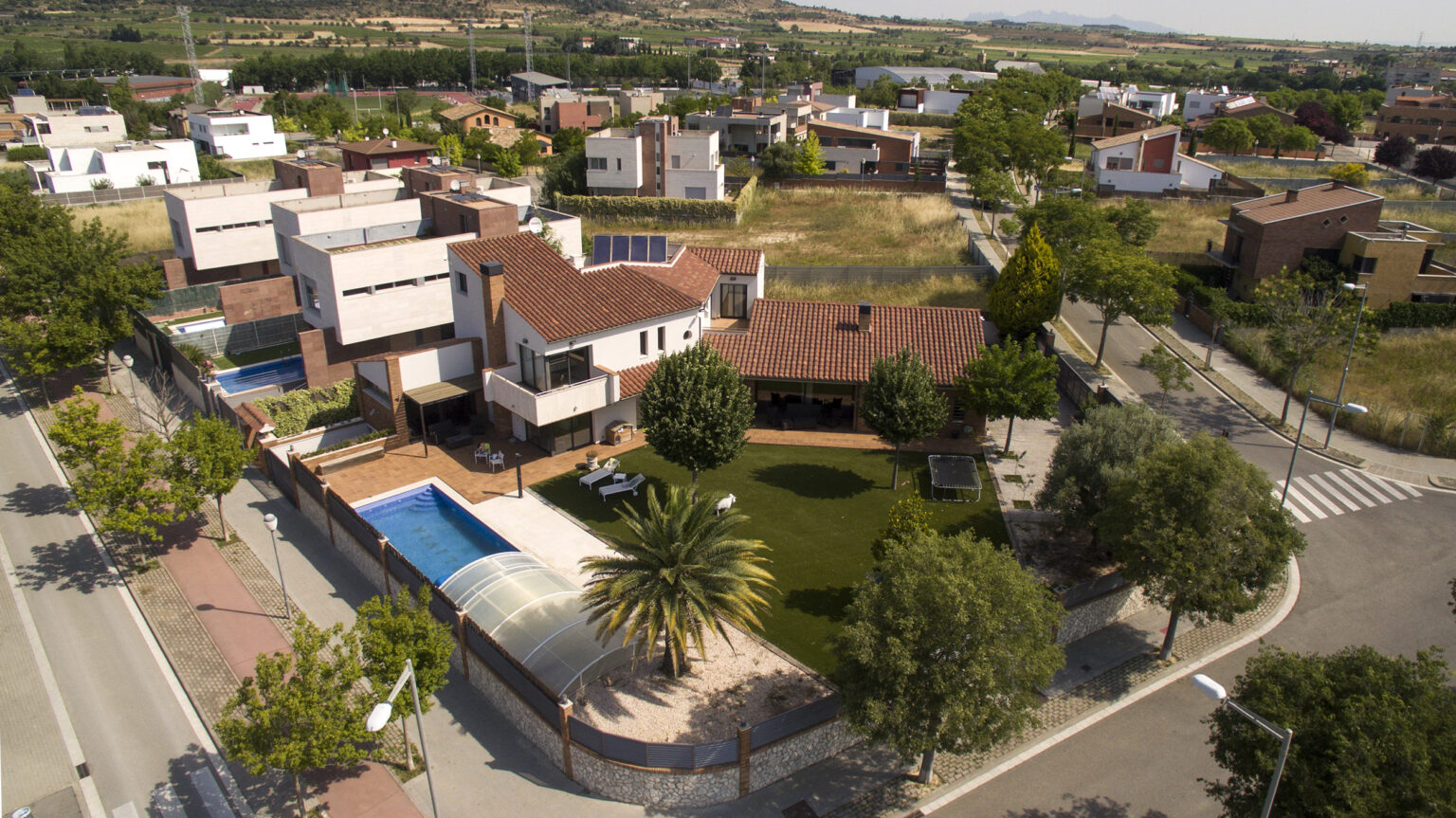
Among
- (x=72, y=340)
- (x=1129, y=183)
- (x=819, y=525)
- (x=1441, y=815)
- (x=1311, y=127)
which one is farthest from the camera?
(x=1311, y=127)

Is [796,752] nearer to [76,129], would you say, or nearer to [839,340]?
[839,340]

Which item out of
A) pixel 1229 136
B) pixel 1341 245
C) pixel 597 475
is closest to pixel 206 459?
pixel 597 475

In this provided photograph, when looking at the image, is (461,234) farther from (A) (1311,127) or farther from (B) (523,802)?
(A) (1311,127)

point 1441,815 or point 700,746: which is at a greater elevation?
point 1441,815

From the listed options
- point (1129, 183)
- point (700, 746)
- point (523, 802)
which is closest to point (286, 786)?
point (523, 802)

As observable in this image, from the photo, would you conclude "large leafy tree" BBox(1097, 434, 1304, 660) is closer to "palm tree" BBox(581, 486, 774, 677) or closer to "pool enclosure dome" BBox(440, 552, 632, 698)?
"palm tree" BBox(581, 486, 774, 677)

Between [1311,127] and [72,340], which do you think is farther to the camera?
[1311,127]

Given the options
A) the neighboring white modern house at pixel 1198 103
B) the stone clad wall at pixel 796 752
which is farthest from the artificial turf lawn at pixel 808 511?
the neighboring white modern house at pixel 1198 103
